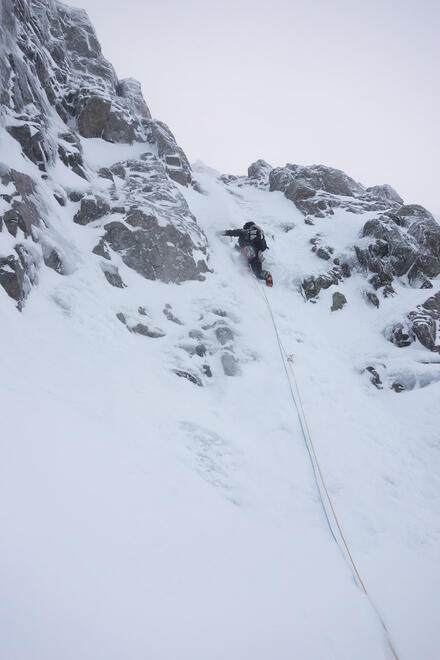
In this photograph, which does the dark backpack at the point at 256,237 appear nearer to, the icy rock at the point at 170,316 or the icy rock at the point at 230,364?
the icy rock at the point at 170,316

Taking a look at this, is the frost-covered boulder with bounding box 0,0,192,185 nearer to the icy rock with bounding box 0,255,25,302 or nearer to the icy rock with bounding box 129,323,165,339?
the icy rock with bounding box 0,255,25,302

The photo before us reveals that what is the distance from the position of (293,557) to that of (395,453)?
4286 millimetres

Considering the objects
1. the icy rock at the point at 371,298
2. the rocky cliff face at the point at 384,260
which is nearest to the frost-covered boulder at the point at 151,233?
the rocky cliff face at the point at 384,260

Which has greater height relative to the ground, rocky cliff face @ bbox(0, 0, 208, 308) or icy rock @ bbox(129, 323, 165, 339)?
rocky cliff face @ bbox(0, 0, 208, 308)

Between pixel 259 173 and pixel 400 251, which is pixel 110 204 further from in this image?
pixel 259 173

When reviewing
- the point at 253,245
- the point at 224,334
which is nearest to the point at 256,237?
the point at 253,245

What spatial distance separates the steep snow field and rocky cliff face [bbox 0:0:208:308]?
823 millimetres

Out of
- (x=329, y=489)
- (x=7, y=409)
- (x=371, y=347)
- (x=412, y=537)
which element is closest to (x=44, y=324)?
(x=7, y=409)

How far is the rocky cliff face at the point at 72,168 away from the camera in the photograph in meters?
8.23

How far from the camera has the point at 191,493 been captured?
459cm

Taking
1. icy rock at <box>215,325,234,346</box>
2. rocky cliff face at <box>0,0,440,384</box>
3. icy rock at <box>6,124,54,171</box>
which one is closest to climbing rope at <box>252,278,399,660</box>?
icy rock at <box>215,325,234,346</box>

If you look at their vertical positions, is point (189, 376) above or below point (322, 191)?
below

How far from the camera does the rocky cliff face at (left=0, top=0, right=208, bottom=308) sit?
8227mm

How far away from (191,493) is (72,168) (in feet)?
40.5
